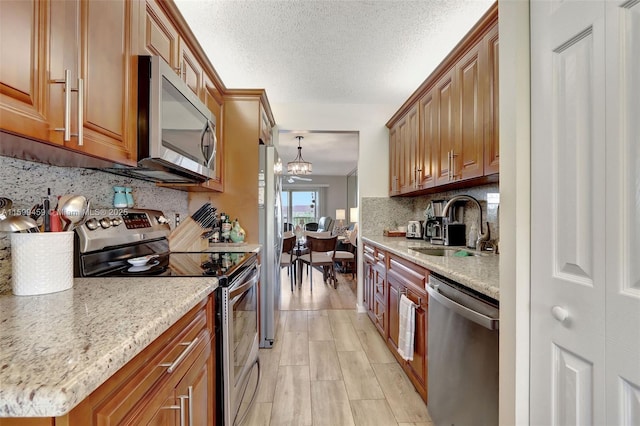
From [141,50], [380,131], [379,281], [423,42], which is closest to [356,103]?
[380,131]

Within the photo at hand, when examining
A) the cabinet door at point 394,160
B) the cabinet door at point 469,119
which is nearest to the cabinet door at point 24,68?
the cabinet door at point 469,119

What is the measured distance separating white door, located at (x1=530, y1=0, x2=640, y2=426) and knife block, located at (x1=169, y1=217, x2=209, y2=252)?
1.93 metres

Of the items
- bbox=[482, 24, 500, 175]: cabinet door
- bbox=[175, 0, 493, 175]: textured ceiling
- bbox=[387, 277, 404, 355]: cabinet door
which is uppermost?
bbox=[175, 0, 493, 175]: textured ceiling

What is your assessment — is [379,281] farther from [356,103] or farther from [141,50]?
[141,50]

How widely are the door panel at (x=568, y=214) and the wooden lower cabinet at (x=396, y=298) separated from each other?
0.81 m

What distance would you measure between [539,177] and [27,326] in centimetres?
135

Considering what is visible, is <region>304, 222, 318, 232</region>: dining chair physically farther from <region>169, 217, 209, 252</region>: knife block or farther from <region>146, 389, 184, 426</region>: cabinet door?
<region>146, 389, 184, 426</region>: cabinet door

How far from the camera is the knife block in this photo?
6.70 feet

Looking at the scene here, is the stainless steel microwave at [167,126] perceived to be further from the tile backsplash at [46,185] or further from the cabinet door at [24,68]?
the cabinet door at [24,68]

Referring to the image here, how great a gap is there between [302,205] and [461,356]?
8.86 meters

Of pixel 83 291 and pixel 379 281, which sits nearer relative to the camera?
pixel 83 291

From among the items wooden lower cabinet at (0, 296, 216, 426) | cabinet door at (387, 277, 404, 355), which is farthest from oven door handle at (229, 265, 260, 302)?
cabinet door at (387, 277, 404, 355)

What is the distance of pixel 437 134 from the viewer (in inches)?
94.6

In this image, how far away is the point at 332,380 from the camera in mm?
2061
